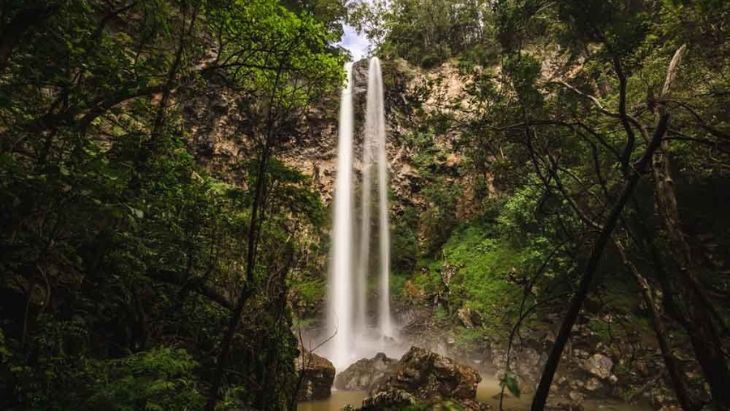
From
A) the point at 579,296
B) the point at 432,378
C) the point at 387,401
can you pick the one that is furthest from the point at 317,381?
the point at 579,296

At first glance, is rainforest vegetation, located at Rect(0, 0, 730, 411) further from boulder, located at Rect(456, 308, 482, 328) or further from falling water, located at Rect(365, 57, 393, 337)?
falling water, located at Rect(365, 57, 393, 337)

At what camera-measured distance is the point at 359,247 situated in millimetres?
20141

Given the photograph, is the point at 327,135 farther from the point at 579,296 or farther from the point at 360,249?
the point at 579,296

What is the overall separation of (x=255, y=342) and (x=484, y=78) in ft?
14.5

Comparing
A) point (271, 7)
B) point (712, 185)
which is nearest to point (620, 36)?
point (271, 7)

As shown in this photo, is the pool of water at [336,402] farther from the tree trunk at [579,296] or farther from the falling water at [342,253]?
the tree trunk at [579,296]

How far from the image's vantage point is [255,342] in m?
5.05

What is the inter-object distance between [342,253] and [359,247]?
2.98 ft

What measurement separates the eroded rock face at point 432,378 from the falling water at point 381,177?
25.6 ft

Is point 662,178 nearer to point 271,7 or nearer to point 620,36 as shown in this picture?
point 620,36

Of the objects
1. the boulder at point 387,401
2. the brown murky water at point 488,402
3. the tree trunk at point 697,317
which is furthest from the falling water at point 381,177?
the tree trunk at point 697,317

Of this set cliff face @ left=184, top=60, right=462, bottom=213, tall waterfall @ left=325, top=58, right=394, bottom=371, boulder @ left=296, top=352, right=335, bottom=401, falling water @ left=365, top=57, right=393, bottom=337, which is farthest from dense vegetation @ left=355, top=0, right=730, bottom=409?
boulder @ left=296, top=352, right=335, bottom=401

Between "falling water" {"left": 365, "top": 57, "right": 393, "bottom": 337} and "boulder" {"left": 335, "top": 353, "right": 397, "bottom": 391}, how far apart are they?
5.41 meters

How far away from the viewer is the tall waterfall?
667 inches
